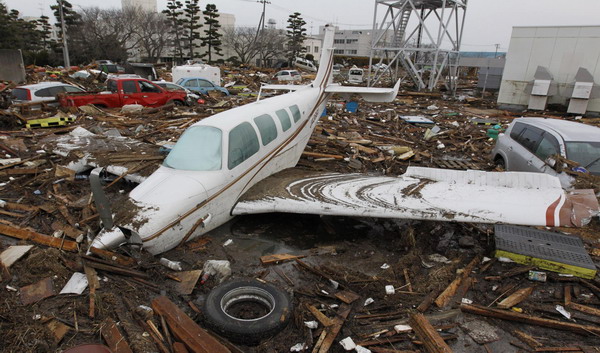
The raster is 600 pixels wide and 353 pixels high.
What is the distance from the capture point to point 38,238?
576 cm

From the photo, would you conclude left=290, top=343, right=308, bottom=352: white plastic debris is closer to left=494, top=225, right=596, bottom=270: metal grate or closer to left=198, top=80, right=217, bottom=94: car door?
left=494, top=225, right=596, bottom=270: metal grate

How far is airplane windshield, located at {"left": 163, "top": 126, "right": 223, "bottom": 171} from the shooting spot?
6121mm

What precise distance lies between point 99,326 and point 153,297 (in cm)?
81

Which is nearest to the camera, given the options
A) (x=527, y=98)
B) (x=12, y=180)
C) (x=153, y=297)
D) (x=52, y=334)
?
(x=52, y=334)

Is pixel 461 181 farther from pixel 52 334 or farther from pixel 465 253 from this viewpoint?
pixel 52 334

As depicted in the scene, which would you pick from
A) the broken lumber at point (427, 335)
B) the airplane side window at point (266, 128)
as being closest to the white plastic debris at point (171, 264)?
the airplane side window at point (266, 128)

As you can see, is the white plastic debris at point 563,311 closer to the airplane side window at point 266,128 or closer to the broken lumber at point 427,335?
the broken lumber at point 427,335

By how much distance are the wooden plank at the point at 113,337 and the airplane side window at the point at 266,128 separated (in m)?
4.44

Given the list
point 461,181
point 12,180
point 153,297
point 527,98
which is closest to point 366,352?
point 153,297

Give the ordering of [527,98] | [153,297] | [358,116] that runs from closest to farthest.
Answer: [153,297] < [358,116] < [527,98]

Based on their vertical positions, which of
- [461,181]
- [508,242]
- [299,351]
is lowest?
[299,351]

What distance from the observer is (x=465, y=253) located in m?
6.15

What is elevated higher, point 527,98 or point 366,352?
point 527,98

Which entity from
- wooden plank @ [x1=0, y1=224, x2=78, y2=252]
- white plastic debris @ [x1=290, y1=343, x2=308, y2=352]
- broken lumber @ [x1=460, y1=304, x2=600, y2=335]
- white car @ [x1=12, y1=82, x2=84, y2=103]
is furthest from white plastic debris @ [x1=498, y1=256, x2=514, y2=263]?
white car @ [x1=12, y1=82, x2=84, y2=103]
